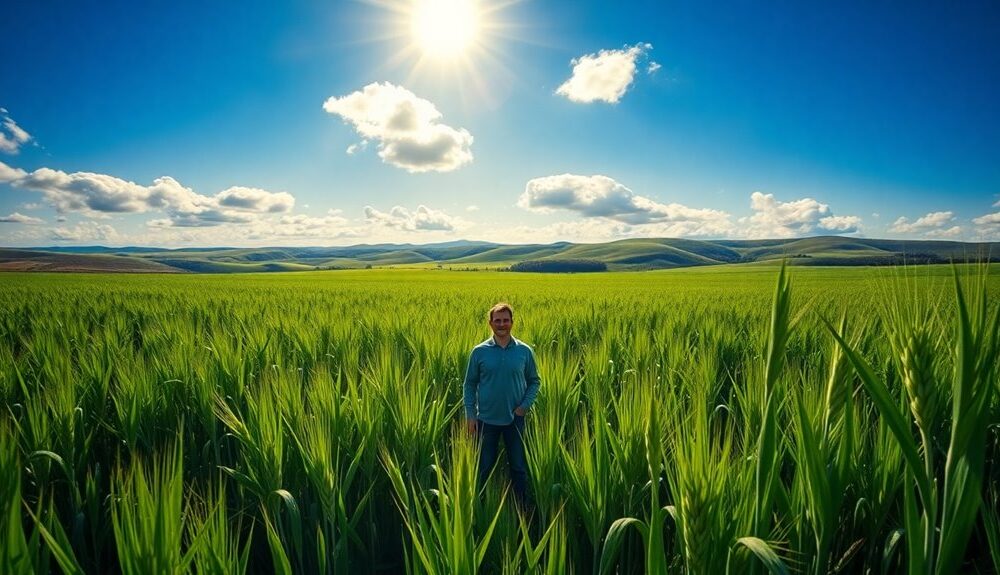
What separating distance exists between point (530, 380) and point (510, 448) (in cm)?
60

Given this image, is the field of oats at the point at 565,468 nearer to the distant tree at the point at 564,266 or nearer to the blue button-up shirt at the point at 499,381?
the blue button-up shirt at the point at 499,381

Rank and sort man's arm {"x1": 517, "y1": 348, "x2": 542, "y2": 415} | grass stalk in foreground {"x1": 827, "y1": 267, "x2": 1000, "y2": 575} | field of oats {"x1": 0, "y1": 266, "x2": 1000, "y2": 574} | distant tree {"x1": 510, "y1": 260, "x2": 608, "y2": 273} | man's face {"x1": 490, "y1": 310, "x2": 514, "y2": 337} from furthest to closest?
distant tree {"x1": 510, "y1": 260, "x2": 608, "y2": 273} → man's face {"x1": 490, "y1": 310, "x2": 514, "y2": 337} → man's arm {"x1": 517, "y1": 348, "x2": 542, "y2": 415} → field of oats {"x1": 0, "y1": 266, "x2": 1000, "y2": 574} → grass stalk in foreground {"x1": 827, "y1": 267, "x2": 1000, "y2": 575}

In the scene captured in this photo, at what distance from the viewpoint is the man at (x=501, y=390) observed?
3.76 meters

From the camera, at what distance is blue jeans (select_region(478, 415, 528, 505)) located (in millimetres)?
3758

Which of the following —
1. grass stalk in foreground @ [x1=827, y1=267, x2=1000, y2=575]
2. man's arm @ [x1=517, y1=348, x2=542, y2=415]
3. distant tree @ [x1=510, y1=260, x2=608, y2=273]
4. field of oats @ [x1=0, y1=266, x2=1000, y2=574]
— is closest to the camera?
grass stalk in foreground @ [x1=827, y1=267, x2=1000, y2=575]

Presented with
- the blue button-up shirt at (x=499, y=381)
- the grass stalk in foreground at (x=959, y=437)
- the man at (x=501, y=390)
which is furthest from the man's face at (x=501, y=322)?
the grass stalk in foreground at (x=959, y=437)

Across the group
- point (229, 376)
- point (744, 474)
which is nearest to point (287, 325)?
point (229, 376)

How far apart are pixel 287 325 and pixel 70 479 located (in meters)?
4.40

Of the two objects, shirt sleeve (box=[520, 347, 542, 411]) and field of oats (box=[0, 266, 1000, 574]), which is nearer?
field of oats (box=[0, 266, 1000, 574])

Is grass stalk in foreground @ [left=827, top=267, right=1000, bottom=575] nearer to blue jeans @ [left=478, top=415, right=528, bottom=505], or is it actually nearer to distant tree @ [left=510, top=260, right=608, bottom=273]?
blue jeans @ [left=478, top=415, right=528, bottom=505]

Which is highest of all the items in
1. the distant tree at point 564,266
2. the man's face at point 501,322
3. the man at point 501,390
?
the man's face at point 501,322

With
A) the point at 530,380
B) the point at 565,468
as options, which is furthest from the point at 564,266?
the point at 565,468

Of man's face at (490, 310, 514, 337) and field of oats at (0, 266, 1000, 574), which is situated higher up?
man's face at (490, 310, 514, 337)

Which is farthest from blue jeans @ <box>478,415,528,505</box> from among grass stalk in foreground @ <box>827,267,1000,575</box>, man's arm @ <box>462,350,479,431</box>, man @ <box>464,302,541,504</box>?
grass stalk in foreground @ <box>827,267,1000,575</box>
